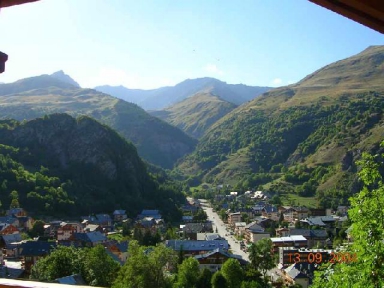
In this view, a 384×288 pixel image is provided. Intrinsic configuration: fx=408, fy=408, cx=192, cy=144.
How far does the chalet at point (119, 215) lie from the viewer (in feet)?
136

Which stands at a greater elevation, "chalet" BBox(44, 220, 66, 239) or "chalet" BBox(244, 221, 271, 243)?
"chalet" BBox(44, 220, 66, 239)

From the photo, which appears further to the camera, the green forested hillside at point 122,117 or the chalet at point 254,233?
the green forested hillside at point 122,117

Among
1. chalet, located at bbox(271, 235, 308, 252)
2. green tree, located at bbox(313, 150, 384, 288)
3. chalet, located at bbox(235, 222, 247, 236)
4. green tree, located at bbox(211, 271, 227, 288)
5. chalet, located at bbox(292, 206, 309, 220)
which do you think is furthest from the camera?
chalet, located at bbox(292, 206, 309, 220)

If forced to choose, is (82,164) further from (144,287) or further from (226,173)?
(144,287)

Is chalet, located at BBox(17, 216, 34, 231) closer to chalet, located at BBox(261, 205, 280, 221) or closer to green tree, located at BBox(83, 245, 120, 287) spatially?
green tree, located at BBox(83, 245, 120, 287)

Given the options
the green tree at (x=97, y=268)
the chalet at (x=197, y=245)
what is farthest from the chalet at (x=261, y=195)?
the green tree at (x=97, y=268)

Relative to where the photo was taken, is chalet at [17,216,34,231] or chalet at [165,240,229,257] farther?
chalet at [17,216,34,231]

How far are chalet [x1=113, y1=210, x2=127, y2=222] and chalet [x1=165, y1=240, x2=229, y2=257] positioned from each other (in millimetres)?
15521

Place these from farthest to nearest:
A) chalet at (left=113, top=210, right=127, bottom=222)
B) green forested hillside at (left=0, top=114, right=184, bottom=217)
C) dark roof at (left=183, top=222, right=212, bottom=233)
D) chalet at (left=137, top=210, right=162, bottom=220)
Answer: green forested hillside at (left=0, top=114, right=184, bottom=217) < chalet at (left=137, top=210, right=162, bottom=220) < chalet at (left=113, top=210, right=127, bottom=222) < dark roof at (left=183, top=222, right=212, bottom=233)

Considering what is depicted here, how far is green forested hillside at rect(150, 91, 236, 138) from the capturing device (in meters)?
131

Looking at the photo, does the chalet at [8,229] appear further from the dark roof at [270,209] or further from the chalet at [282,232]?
the dark roof at [270,209]

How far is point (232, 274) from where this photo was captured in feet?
56.1

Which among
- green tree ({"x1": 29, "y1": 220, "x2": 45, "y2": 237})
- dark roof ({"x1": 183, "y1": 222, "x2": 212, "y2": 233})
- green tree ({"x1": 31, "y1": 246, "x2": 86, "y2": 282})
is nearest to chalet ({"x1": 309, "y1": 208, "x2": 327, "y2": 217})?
dark roof ({"x1": 183, "y1": 222, "x2": 212, "y2": 233})

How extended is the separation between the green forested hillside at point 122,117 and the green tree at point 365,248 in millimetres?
89094
